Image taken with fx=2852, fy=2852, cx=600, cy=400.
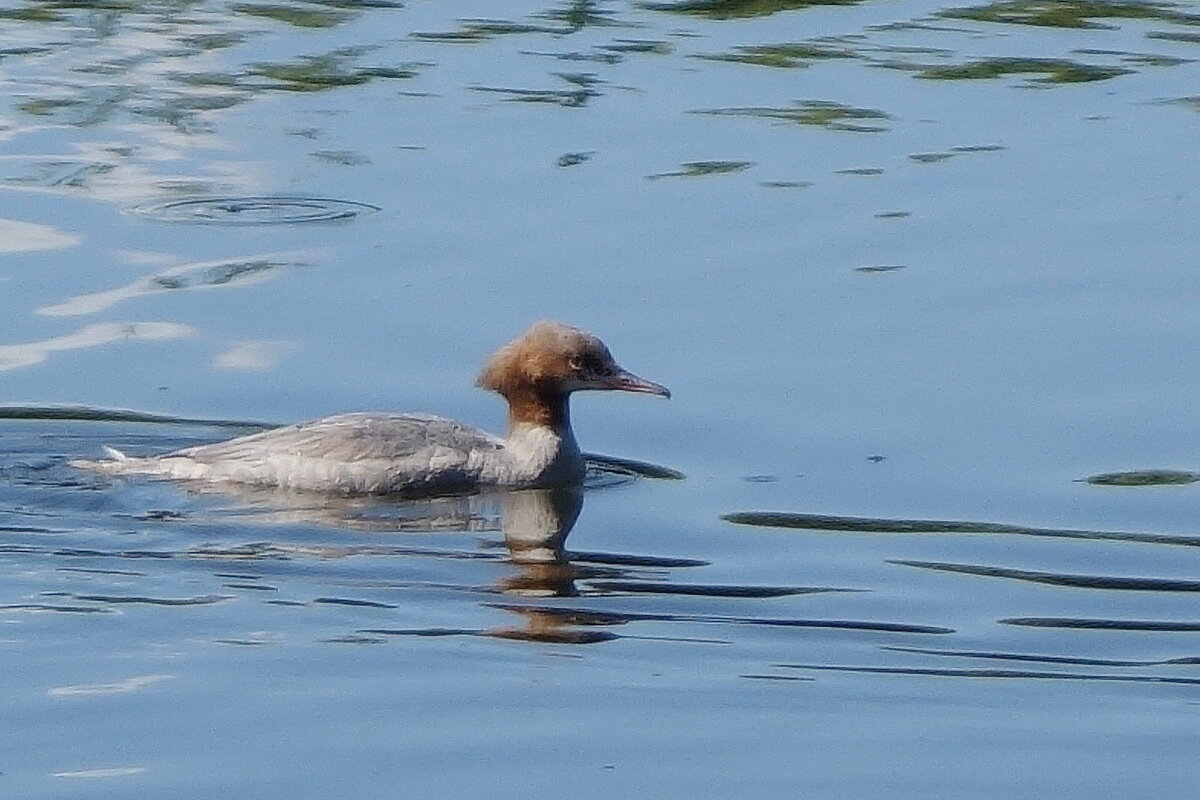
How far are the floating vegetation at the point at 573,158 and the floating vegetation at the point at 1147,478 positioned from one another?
213 inches

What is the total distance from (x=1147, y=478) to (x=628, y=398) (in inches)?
104

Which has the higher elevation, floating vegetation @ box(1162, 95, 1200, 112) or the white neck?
floating vegetation @ box(1162, 95, 1200, 112)

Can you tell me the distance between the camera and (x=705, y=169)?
15961 mm

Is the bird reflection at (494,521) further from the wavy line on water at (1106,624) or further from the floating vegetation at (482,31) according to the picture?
the floating vegetation at (482,31)

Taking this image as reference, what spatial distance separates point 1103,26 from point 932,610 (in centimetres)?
1060

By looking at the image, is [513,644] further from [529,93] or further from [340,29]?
[340,29]

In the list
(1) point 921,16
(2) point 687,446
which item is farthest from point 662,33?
(2) point 687,446

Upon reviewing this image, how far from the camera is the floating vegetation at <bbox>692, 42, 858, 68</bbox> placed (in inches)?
730

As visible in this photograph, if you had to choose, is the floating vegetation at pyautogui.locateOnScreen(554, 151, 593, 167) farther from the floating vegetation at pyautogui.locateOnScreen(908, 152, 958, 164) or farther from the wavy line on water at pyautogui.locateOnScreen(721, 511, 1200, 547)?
the wavy line on water at pyautogui.locateOnScreen(721, 511, 1200, 547)

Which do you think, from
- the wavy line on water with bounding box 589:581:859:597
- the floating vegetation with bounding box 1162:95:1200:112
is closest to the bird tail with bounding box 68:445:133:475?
the wavy line on water with bounding box 589:581:859:597

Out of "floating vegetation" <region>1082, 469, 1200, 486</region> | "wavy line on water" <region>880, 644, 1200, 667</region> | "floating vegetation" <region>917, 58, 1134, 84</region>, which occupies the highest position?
"floating vegetation" <region>917, 58, 1134, 84</region>

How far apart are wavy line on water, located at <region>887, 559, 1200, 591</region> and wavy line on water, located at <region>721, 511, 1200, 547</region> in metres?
0.37

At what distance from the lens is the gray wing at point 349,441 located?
11.6m

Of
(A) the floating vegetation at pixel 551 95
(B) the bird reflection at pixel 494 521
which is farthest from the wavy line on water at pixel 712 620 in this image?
(A) the floating vegetation at pixel 551 95
